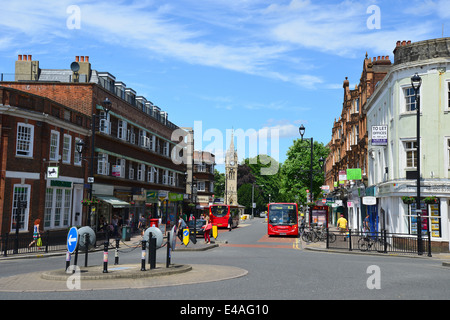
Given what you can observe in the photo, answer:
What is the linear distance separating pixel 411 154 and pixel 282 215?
14127 mm

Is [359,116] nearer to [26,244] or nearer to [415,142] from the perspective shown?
[415,142]

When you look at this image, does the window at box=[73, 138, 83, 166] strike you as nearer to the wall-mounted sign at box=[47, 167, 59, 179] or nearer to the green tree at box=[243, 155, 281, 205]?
the wall-mounted sign at box=[47, 167, 59, 179]

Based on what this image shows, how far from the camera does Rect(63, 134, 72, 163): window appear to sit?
3059 cm

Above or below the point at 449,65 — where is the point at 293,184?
below

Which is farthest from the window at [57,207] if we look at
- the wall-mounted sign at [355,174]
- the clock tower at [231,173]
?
the clock tower at [231,173]

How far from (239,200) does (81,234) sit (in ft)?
342

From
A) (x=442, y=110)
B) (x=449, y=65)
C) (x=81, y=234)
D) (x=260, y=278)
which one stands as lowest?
(x=260, y=278)

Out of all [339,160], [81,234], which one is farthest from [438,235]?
[339,160]

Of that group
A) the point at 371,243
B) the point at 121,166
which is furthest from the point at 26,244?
the point at 371,243

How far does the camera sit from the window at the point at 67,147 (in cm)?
3059

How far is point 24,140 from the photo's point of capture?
26500 millimetres

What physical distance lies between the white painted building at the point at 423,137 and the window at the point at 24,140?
21.3 m
